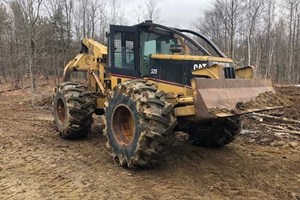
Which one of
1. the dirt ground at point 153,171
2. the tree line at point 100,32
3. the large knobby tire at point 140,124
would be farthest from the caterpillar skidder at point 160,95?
the tree line at point 100,32

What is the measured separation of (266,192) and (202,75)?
7.31ft

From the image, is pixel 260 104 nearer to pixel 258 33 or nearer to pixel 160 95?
pixel 160 95

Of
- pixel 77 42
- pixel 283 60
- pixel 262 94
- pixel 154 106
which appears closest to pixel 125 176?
pixel 154 106

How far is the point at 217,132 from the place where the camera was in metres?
7.92

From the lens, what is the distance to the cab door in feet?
24.5

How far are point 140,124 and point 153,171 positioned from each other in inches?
38.2

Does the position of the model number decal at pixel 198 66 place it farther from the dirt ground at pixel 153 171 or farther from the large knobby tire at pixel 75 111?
the large knobby tire at pixel 75 111

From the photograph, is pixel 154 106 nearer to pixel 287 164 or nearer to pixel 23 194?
pixel 23 194

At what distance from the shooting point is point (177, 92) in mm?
6777

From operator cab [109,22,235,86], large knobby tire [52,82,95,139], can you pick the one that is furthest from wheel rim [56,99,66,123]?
operator cab [109,22,235,86]

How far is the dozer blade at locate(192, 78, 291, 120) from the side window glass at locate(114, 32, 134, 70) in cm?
221

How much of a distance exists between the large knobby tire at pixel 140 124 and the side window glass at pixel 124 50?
1120 mm

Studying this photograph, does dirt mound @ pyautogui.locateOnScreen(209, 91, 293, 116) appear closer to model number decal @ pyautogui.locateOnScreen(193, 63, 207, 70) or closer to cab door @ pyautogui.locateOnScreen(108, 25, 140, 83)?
model number decal @ pyautogui.locateOnScreen(193, 63, 207, 70)

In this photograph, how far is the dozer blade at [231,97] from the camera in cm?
565
